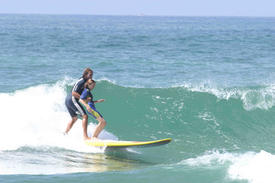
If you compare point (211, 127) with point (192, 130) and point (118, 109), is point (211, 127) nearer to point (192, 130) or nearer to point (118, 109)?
point (192, 130)

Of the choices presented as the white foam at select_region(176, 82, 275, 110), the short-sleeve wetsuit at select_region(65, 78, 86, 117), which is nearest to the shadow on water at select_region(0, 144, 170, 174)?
the short-sleeve wetsuit at select_region(65, 78, 86, 117)

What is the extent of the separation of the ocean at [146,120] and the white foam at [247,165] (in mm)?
15

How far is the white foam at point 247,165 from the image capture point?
6.94m

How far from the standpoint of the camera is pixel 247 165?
7363 mm

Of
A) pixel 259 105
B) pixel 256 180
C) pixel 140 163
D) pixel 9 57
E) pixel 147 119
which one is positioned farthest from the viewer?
pixel 9 57

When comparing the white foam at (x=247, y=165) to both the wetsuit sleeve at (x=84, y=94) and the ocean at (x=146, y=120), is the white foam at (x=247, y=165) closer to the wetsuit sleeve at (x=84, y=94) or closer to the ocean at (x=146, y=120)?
the ocean at (x=146, y=120)

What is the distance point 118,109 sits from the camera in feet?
43.2

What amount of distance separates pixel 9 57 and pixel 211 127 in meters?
13.9

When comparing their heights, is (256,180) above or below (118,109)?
below

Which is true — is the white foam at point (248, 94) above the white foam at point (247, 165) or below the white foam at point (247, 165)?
above

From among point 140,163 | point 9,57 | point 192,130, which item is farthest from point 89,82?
point 9,57

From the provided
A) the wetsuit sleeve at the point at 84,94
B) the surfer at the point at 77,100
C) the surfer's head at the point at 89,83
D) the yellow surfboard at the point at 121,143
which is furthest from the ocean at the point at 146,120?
the surfer's head at the point at 89,83

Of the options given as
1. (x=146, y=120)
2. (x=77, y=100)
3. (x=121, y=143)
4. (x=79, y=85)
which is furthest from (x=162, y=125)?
(x=79, y=85)

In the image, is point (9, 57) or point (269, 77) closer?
point (269, 77)
